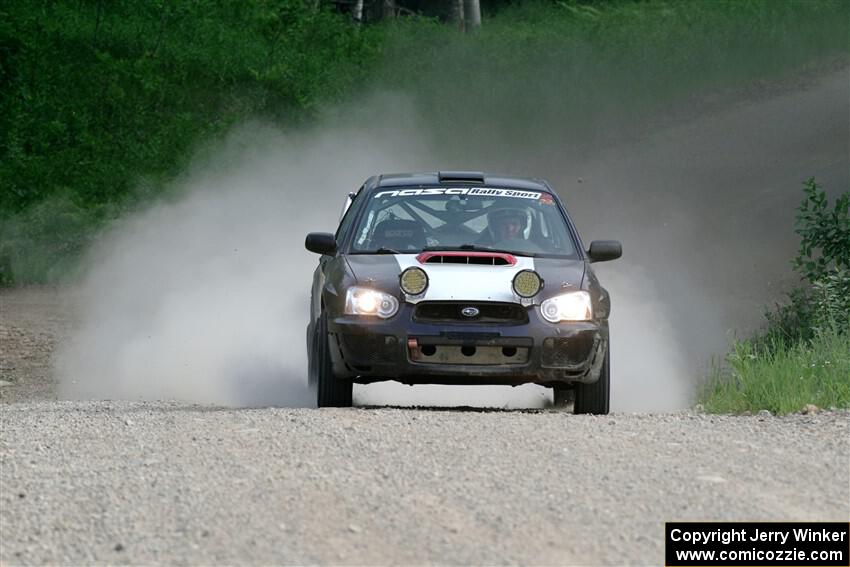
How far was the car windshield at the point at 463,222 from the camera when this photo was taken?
37.6 ft

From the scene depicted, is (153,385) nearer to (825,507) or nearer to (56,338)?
(56,338)

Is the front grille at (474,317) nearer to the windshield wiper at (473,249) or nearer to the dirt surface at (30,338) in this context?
the windshield wiper at (473,249)

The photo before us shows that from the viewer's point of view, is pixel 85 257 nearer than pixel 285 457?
No

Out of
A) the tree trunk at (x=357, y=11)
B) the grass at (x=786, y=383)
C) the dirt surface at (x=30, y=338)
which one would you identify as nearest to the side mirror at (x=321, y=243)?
the grass at (x=786, y=383)

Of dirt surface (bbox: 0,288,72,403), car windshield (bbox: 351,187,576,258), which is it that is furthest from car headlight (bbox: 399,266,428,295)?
dirt surface (bbox: 0,288,72,403)

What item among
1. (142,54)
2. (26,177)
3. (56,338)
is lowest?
(56,338)

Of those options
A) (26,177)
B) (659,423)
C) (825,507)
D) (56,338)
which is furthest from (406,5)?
(825,507)

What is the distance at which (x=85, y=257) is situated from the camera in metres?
22.6

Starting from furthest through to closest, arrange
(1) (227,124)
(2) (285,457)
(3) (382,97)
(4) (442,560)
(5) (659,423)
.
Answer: (3) (382,97)
(1) (227,124)
(5) (659,423)
(2) (285,457)
(4) (442,560)

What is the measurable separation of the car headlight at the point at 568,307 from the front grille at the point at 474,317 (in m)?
0.15

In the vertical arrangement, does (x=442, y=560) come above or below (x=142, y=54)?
below

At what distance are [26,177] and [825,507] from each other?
1846 cm

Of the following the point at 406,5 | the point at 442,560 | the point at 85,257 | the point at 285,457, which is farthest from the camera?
the point at 406,5

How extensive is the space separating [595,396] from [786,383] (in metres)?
1.27
